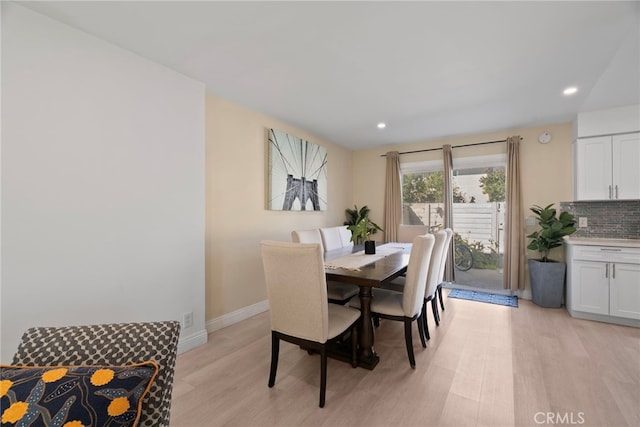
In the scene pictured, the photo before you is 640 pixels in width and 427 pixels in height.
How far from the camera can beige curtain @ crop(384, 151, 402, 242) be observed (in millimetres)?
4910

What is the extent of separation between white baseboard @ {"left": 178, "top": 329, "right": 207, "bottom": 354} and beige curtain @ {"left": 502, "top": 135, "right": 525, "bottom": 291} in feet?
13.6

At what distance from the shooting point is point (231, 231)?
10.1ft

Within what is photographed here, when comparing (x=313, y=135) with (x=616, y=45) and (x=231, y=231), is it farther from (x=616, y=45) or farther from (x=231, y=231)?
(x=616, y=45)

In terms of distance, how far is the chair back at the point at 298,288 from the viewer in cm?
Result: 169

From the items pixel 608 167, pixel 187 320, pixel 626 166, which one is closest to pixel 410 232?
pixel 608 167

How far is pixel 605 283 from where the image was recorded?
10.0 ft

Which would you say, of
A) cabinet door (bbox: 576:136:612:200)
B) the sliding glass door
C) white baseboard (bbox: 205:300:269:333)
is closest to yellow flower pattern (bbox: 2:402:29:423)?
white baseboard (bbox: 205:300:269:333)

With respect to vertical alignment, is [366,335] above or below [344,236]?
below

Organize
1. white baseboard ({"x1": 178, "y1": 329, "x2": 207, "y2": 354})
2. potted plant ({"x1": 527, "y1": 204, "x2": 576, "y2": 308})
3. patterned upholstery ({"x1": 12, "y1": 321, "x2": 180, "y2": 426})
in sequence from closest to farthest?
patterned upholstery ({"x1": 12, "y1": 321, "x2": 180, "y2": 426}) < white baseboard ({"x1": 178, "y1": 329, "x2": 207, "y2": 354}) < potted plant ({"x1": 527, "y1": 204, "x2": 576, "y2": 308})

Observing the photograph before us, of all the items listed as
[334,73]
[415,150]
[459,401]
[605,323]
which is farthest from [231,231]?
[605,323]

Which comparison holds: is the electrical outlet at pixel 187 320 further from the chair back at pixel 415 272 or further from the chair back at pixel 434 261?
the chair back at pixel 434 261

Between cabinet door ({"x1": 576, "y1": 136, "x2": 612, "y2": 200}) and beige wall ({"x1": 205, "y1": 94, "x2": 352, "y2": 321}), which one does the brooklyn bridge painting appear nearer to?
beige wall ({"x1": 205, "y1": 94, "x2": 352, "y2": 321})

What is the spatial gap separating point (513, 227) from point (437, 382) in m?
2.99

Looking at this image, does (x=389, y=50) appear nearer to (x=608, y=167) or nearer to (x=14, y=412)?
(x=14, y=412)
